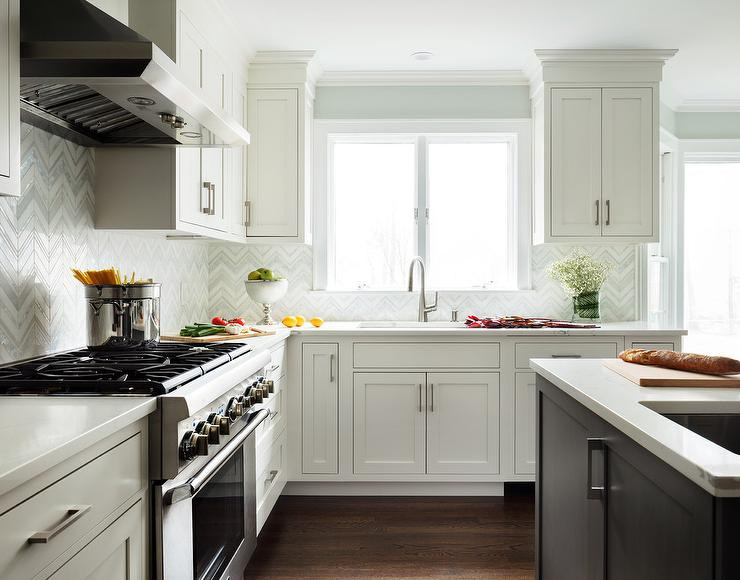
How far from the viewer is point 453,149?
3895 millimetres

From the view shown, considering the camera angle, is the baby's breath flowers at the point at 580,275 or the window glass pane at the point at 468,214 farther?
the window glass pane at the point at 468,214

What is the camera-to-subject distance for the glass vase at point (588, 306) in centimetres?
358

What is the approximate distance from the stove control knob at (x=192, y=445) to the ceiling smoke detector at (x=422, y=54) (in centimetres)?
268

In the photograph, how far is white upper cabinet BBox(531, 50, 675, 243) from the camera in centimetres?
346

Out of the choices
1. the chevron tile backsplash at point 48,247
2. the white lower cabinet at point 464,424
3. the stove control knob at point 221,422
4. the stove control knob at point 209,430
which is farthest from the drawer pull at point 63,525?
the white lower cabinet at point 464,424

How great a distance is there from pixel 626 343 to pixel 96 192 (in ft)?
8.86

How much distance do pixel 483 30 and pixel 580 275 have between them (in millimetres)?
1524

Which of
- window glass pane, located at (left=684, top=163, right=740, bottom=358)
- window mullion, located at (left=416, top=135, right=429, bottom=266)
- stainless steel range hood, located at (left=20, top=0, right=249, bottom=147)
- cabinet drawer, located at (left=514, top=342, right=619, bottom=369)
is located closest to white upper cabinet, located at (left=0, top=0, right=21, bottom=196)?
stainless steel range hood, located at (left=20, top=0, right=249, bottom=147)

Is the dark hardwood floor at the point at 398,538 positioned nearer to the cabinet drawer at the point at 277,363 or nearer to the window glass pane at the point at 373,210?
the cabinet drawer at the point at 277,363

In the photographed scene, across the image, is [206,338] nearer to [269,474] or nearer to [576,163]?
[269,474]

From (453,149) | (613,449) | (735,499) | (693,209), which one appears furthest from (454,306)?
(735,499)

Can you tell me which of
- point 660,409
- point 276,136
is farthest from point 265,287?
point 660,409

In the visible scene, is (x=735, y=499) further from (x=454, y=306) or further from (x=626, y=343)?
(x=454, y=306)

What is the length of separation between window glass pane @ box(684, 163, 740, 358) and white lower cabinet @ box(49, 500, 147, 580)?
13.5ft
